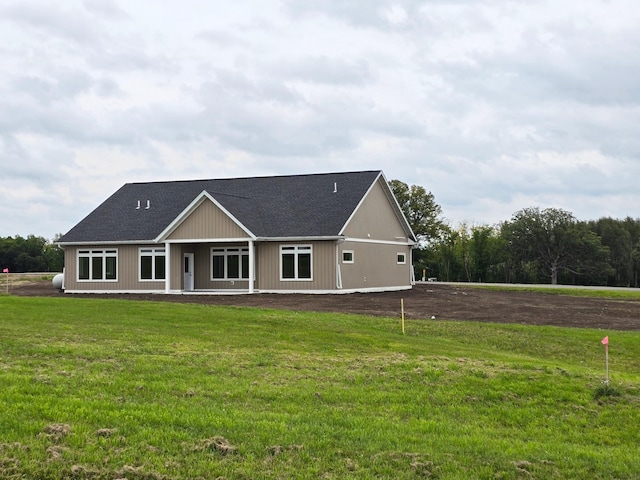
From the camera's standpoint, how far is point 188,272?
3466cm

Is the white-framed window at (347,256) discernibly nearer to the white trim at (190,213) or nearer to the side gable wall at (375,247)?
the side gable wall at (375,247)

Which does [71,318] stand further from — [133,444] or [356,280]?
[356,280]

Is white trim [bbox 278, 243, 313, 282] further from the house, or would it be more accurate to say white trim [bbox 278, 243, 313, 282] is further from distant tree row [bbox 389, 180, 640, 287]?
distant tree row [bbox 389, 180, 640, 287]

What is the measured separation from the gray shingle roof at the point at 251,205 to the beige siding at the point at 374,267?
221 cm

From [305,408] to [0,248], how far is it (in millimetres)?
62200

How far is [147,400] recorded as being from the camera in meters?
8.13

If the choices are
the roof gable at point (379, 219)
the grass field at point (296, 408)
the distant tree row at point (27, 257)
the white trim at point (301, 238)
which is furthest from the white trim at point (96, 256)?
the distant tree row at point (27, 257)

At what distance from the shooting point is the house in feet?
105

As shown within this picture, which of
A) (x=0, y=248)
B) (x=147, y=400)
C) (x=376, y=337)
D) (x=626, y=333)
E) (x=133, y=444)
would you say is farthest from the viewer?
(x=0, y=248)

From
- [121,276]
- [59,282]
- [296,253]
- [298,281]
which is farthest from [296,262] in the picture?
[59,282]

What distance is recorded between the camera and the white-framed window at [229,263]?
1330 inches

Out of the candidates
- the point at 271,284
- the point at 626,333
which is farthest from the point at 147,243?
the point at 626,333

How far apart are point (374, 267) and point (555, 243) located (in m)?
35.9

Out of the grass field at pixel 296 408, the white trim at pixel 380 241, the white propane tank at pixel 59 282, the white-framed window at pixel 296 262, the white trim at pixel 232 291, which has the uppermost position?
the white trim at pixel 380 241
